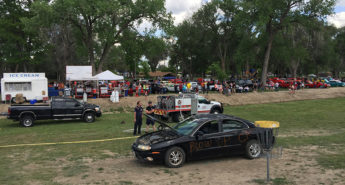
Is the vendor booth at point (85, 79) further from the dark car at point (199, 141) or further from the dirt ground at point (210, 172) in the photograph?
the dark car at point (199, 141)

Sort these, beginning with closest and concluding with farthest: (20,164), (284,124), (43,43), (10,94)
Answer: (20,164), (284,124), (10,94), (43,43)

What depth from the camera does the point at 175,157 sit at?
8.63 metres

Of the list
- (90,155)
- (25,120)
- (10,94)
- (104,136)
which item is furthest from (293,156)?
(10,94)

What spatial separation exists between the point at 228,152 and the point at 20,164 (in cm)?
656

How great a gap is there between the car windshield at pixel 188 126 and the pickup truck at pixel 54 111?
1150cm

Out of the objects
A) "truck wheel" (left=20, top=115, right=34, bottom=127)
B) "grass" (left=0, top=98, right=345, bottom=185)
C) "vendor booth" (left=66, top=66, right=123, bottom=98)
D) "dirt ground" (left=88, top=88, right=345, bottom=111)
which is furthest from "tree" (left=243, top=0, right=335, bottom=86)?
"truck wheel" (left=20, top=115, right=34, bottom=127)

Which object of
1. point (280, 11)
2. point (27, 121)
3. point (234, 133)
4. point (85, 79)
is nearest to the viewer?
point (234, 133)

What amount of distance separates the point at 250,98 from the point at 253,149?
24307 millimetres

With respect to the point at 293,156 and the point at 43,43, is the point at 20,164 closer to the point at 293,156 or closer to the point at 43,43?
the point at 293,156

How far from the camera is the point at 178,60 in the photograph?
73250 mm

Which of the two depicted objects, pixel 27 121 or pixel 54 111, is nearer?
pixel 27 121

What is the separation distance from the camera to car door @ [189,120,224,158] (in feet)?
29.0

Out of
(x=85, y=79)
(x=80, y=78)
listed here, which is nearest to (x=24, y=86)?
(x=80, y=78)

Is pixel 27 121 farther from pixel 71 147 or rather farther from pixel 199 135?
pixel 199 135
